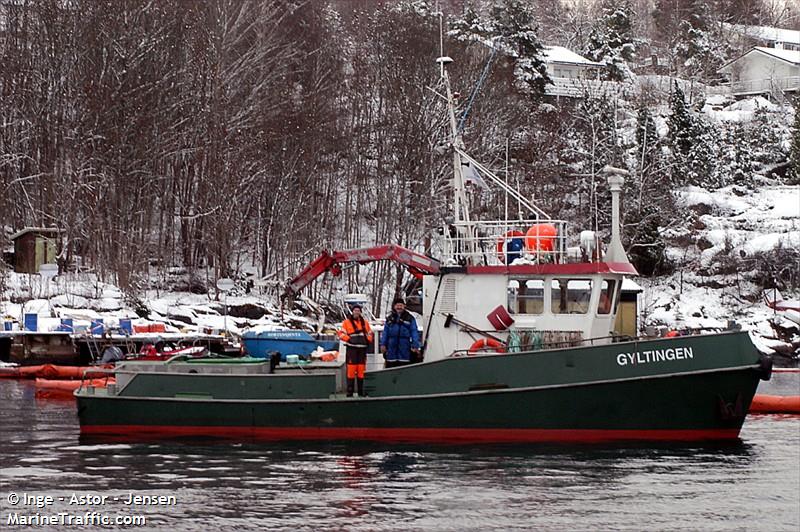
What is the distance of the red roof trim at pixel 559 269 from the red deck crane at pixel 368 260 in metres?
0.69

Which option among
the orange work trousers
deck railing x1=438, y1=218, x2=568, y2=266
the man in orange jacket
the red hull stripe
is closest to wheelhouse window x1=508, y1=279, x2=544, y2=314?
deck railing x1=438, y1=218, x2=568, y2=266

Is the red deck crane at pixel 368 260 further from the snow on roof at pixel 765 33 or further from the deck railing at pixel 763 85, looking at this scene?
the snow on roof at pixel 765 33

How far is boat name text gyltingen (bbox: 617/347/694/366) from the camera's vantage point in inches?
704

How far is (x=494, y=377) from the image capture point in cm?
1805

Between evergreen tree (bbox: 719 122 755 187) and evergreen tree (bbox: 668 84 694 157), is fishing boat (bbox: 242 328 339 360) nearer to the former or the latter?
evergreen tree (bbox: 668 84 694 157)

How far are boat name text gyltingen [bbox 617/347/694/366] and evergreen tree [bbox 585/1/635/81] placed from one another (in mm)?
54966

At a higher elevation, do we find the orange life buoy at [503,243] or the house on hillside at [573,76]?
the house on hillside at [573,76]

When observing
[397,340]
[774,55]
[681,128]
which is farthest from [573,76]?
[397,340]

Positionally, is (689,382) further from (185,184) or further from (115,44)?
(185,184)

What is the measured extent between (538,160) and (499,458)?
3744cm

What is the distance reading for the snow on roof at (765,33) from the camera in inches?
3484

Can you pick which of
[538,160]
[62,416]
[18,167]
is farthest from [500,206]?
[62,416]

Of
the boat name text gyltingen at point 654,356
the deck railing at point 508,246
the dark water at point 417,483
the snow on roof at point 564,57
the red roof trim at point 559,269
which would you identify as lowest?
the dark water at point 417,483

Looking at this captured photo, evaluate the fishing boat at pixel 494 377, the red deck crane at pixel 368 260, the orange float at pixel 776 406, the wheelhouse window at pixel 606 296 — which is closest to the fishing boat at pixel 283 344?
the red deck crane at pixel 368 260
